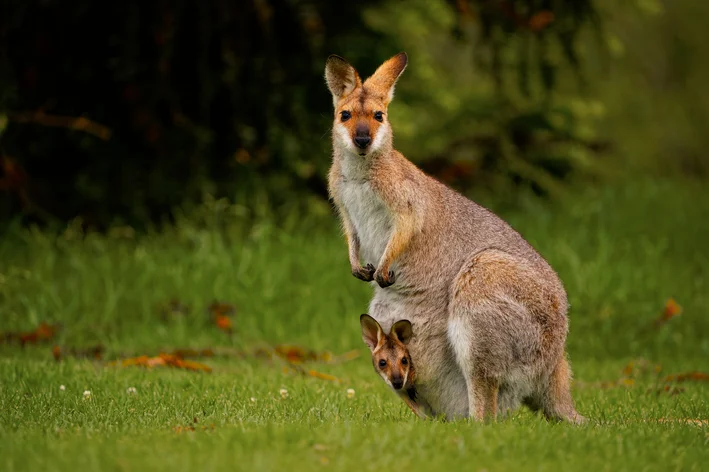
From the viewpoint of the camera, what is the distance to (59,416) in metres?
6.02

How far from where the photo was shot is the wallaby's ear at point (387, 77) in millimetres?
6543

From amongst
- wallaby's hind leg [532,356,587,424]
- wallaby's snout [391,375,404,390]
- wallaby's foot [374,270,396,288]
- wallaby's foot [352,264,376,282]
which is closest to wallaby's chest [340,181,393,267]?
wallaby's foot [352,264,376,282]

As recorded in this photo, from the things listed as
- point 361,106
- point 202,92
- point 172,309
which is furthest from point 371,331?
point 202,92

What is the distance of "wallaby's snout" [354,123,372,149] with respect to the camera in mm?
6176

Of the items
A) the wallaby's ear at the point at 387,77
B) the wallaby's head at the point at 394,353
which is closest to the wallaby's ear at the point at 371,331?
the wallaby's head at the point at 394,353

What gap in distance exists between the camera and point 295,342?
32.8 feet

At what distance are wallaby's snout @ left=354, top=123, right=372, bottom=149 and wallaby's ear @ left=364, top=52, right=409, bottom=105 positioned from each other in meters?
0.43

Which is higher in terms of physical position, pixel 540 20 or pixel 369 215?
pixel 540 20

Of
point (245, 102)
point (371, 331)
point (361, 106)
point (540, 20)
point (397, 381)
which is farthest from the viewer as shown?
point (245, 102)

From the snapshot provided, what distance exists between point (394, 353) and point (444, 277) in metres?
0.55

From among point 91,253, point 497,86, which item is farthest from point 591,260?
point 91,253

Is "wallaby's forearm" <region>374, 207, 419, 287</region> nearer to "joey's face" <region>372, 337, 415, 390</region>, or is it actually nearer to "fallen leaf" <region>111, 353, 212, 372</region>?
"joey's face" <region>372, 337, 415, 390</region>

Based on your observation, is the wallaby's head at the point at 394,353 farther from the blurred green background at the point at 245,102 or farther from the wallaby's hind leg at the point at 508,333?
the blurred green background at the point at 245,102

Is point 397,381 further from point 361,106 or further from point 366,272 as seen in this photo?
point 361,106
